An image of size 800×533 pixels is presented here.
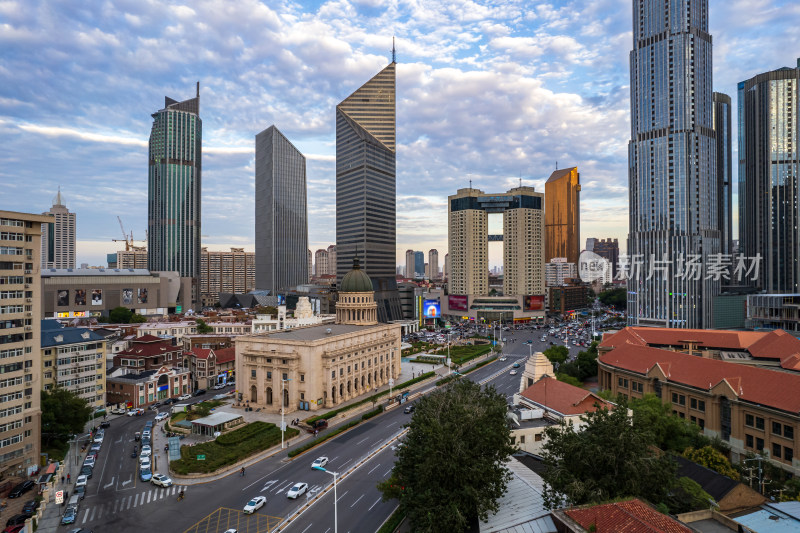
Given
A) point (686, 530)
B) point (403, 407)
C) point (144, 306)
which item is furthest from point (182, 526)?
point (144, 306)

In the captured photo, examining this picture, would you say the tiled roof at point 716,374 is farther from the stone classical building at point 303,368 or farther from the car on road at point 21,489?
Result: the car on road at point 21,489

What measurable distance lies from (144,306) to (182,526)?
17223 cm

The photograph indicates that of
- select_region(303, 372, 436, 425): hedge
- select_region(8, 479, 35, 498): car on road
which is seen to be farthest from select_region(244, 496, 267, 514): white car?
select_region(8, 479, 35, 498): car on road

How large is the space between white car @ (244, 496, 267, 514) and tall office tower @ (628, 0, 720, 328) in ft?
456

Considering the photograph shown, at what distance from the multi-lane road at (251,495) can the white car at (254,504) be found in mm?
472

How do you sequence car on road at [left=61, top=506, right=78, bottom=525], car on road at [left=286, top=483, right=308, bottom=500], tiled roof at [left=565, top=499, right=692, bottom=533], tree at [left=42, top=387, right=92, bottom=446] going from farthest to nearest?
1. tree at [left=42, top=387, right=92, bottom=446]
2. car on road at [left=286, top=483, right=308, bottom=500]
3. car on road at [left=61, top=506, right=78, bottom=525]
4. tiled roof at [left=565, top=499, right=692, bottom=533]

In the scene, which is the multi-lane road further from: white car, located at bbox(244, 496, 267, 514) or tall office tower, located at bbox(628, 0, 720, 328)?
tall office tower, located at bbox(628, 0, 720, 328)

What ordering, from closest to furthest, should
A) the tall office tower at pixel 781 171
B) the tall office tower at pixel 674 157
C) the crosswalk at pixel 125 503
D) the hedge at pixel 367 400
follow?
1. the crosswalk at pixel 125 503
2. the hedge at pixel 367 400
3. the tall office tower at pixel 674 157
4. the tall office tower at pixel 781 171

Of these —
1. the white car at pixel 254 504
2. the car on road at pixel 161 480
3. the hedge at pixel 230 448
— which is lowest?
the car on road at pixel 161 480

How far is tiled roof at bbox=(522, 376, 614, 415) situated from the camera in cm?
5359

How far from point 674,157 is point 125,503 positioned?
157534 mm

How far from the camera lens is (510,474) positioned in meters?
40.2

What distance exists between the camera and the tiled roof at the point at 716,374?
2127 inches

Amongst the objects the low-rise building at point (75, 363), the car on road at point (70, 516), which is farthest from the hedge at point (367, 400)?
the low-rise building at point (75, 363)
